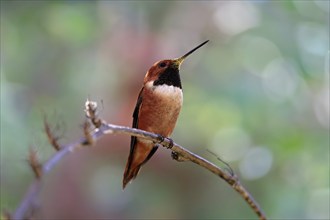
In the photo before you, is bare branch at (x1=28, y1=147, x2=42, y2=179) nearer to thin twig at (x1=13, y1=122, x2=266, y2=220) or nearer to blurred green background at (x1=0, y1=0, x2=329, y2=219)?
thin twig at (x1=13, y1=122, x2=266, y2=220)

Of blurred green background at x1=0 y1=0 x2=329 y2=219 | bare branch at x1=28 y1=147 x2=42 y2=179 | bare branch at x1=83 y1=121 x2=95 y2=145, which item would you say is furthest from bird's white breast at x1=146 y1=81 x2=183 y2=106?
blurred green background at x1=0 y1=0 x2=329 y2=219

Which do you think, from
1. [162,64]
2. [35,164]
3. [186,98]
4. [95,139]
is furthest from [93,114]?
[186,98]

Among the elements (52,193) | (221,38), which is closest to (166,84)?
(52,193)

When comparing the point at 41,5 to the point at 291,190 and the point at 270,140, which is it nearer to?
the point at 270,140

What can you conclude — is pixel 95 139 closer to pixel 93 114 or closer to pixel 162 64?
pixel 93 114

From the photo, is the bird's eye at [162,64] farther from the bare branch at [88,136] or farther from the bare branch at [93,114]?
the bare branch at [88,136]
